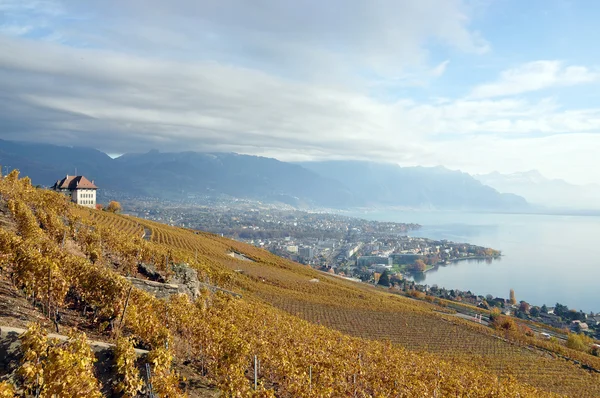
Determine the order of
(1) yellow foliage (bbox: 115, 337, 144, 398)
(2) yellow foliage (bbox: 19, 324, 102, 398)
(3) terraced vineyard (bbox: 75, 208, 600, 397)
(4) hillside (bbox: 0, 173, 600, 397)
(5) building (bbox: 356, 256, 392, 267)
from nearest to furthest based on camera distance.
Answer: (2) yellow foliage (bbox: 19, 324, 102, 398)
(1) yellow foliage (bbox: 115, 337, 144, 398)
(4) hillside (bbox: 0, 173, 600, 397)
(3) terraced vineyard (bbox: 75, 208, 600, 397)
(5) building (bbox: 356, 256, 392, 267)

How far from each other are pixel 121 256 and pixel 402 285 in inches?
3886

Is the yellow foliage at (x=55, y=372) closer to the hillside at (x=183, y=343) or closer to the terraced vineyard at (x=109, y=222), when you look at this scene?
the hillside at (x=183, y=343)

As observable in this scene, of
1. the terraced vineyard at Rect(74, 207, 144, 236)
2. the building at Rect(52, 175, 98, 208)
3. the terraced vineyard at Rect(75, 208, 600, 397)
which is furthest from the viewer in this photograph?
the building at Rect(52, 175, 98, 208)

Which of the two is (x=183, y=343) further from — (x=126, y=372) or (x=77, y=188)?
(x=77, y=188)

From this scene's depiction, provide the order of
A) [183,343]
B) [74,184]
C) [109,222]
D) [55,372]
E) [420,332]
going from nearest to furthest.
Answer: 1. [55,372]
2. [183,343]
3. [420,332]
4. [109,222]
5. [74,184]

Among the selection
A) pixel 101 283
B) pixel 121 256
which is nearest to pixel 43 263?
pixel 101 283

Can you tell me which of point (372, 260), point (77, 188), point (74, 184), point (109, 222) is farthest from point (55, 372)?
point (372, 260)

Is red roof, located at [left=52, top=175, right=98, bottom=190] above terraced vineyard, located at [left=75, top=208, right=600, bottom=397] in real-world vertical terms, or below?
above

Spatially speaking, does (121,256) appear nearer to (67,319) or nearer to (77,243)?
(77,243)

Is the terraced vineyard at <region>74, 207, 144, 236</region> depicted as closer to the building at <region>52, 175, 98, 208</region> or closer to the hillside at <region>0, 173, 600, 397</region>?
the hillside at <region>0, 173, 600, 397</region>

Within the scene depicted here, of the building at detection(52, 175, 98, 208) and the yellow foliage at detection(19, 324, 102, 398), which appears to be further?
the building at detection(52, 175, 98, 208)

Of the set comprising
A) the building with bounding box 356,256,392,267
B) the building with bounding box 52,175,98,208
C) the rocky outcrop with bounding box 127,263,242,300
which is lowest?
the building with bounding box 356,256,392,267

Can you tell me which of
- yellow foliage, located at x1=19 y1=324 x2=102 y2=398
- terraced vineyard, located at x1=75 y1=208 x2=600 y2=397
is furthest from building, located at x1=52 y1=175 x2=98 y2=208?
yellow foliage, located at x1=19 y1=324 x2=102 y2=398

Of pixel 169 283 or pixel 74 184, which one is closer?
pixel 169 283
